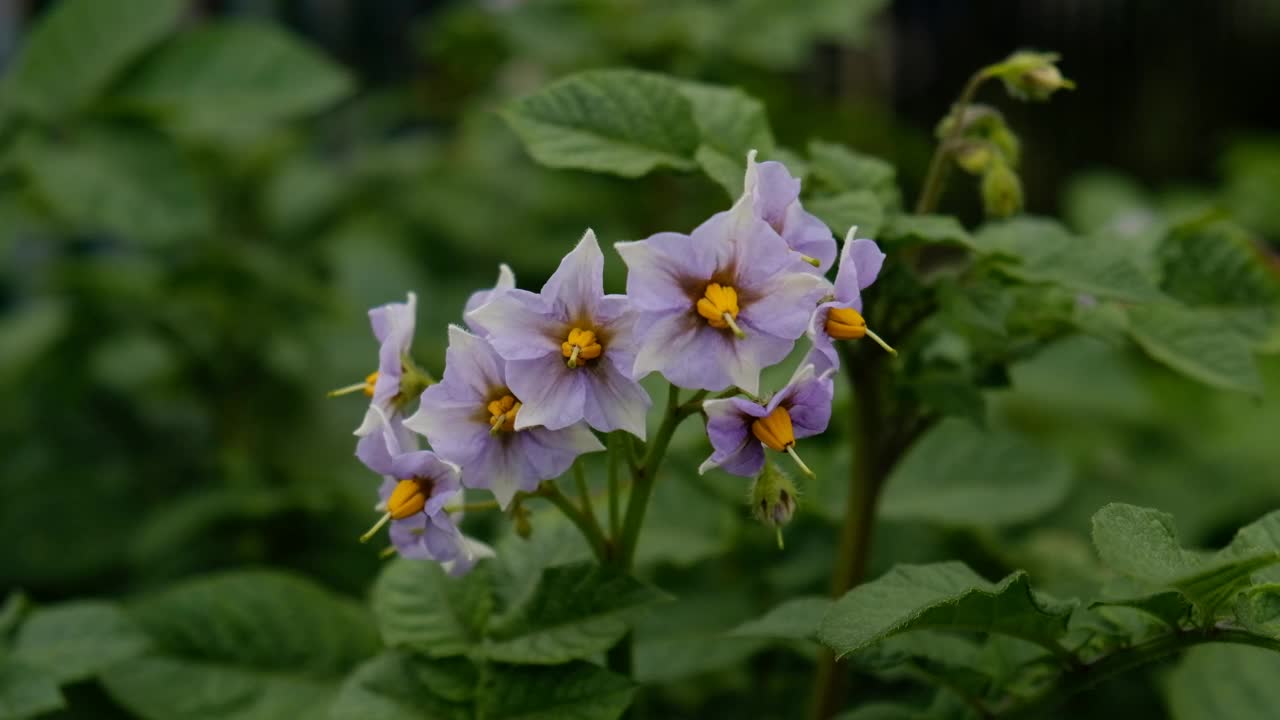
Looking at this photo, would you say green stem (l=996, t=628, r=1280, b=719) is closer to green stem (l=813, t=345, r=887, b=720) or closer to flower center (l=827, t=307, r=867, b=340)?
green stem (l=813, t=345, r=887, b=720)

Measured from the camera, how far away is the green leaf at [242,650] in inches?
51.5

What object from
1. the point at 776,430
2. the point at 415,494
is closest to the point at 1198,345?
the point at 776,430

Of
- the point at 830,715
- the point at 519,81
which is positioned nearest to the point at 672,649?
the point at 830,715

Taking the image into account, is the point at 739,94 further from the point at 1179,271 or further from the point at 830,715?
the point at 830,715

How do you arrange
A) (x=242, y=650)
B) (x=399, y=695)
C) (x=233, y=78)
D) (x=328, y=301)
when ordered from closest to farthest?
1. (x=399, y=695)
2. (x=242, y=650)
3. (x=233, y=78)
4. (x=328, y=301)

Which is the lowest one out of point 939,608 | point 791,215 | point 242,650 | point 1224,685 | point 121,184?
point 1224,685

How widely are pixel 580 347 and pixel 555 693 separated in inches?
12.0

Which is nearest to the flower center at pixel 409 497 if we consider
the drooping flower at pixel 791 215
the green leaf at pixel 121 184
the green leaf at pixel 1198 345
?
the drooping flower at pixel 791 215

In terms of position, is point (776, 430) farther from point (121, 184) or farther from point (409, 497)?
point (121, 184)

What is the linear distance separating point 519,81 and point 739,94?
7.78 feet

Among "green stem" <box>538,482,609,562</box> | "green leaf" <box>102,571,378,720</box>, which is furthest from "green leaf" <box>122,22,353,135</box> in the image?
"green stem" <box>538,482,609,562</box>

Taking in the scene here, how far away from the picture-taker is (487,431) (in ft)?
3.21

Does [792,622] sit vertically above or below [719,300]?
below

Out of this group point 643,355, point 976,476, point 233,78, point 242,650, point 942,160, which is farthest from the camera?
point 233,78
